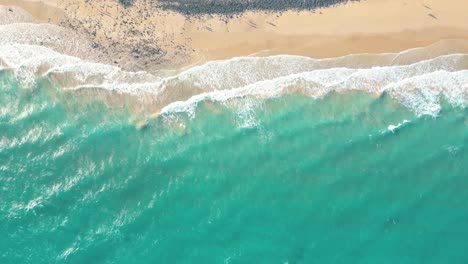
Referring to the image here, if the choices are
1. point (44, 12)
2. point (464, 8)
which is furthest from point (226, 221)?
point (464, 8)

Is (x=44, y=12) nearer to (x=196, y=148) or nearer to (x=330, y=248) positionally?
(x=196, y=148)

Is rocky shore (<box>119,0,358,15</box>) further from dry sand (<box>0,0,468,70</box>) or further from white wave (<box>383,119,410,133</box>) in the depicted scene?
white wave (<box>383,119,410,133</box>)

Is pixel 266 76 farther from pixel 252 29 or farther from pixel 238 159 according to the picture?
pixel 238 159

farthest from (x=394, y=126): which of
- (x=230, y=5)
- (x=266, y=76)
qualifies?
(x=230, y=5)

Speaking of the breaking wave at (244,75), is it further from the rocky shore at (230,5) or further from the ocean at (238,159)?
the rocky shore at (230,5)

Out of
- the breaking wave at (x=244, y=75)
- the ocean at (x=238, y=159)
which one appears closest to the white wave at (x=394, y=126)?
the ocean at (x=238, y=159)

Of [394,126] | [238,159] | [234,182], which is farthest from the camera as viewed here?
[394,126]

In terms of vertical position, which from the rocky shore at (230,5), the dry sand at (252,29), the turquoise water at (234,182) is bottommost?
the turquoise water at (234,182)
